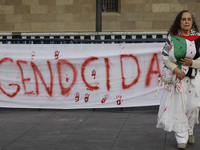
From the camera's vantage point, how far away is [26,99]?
8.25m

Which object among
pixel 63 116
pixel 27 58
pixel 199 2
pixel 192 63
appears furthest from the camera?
pixel 199 2

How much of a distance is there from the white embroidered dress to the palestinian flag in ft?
0.29

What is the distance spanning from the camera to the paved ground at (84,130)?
18.2 ft

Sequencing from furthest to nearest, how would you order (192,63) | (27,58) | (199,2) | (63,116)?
(199,2) → (27,58) → (63,116) → (192,63)

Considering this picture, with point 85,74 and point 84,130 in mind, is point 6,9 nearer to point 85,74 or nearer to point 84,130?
point 85,74

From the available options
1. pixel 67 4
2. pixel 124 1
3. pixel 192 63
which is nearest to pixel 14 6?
pixel 67 4

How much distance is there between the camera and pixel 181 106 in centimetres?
542

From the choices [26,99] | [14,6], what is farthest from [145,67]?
[14,6]

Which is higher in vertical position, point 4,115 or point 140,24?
point 140,24

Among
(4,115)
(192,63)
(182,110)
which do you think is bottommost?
(4,115)

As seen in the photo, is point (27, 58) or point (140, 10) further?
point (140, 10)

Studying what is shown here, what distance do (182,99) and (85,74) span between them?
3033 millimetres

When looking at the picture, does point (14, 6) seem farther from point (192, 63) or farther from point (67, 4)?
point (192, 63)

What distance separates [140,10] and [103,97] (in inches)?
282
